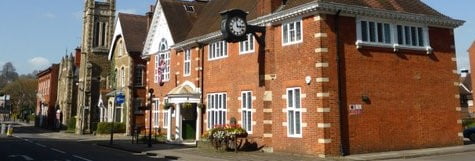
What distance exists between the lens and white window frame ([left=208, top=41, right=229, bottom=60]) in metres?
28.8

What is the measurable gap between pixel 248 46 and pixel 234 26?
10.4 ft

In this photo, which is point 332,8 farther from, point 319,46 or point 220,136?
point 220,136

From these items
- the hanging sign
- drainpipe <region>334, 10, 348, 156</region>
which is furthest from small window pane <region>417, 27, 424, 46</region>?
the hanging sign

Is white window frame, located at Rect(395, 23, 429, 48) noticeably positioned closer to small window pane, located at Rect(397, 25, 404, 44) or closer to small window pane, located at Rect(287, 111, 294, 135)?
small window pane, located at Rect(397, 25, 404, 44)

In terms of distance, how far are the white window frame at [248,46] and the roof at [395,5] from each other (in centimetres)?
314

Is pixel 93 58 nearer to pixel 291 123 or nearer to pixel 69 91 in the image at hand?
pixel 69 91

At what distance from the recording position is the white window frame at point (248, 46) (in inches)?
1029

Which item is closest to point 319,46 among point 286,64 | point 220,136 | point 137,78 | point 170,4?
point 286,64

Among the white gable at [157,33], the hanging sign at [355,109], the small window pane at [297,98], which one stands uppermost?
the white gable at [157,33]

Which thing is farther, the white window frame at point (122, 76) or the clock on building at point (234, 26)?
the white window frame at point (122, 76)

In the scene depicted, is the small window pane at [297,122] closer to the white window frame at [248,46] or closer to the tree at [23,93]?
the white window frame at [248,46]

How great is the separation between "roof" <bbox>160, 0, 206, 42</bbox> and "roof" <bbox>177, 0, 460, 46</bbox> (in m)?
0.61

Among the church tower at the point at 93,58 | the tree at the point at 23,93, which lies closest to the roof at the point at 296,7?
the church tower at the point at 93,58

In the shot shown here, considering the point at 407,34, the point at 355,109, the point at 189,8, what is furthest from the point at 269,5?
the point at 189,8
